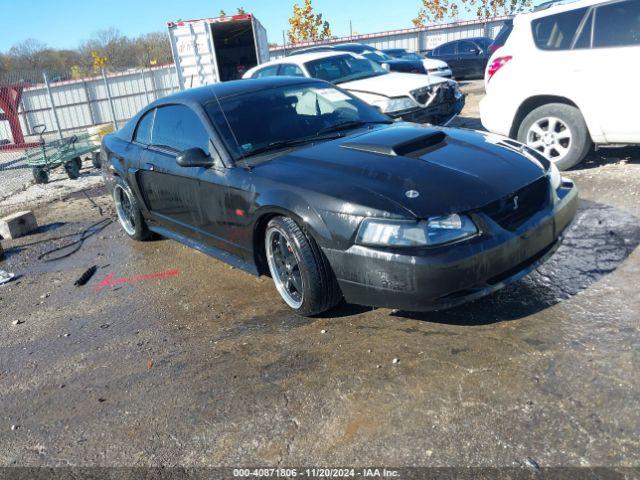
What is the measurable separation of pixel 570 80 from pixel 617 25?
0.65 metres

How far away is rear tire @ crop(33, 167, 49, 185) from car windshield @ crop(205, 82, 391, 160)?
7239mm

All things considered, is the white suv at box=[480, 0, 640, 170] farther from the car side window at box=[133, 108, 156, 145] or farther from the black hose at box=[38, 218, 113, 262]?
the black hose at box=[38, 218, 113, 262]

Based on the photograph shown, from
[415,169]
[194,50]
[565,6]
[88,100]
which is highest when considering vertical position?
[194,50]

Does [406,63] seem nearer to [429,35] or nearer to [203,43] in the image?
[203,43]

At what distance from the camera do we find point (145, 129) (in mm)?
5078

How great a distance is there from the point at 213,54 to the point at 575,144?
12520mm

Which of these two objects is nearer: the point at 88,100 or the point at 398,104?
the point at 398,104

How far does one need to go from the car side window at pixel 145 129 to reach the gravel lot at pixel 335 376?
150 centimetres

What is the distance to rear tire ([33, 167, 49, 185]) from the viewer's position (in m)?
9.95

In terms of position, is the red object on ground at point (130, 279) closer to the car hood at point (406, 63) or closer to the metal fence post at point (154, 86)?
the car hood at point (406, 63)

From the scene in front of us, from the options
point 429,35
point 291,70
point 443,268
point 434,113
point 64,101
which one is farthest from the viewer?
point 429,35

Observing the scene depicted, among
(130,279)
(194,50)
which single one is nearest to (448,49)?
(194,50)

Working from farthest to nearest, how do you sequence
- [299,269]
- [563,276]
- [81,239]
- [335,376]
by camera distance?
[81,239]
[563,276]
[299,269]
[335,376]

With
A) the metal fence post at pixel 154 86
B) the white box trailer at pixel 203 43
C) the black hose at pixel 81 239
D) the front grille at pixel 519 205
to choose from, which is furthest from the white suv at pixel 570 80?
the metal fence post at pixel 154 86
